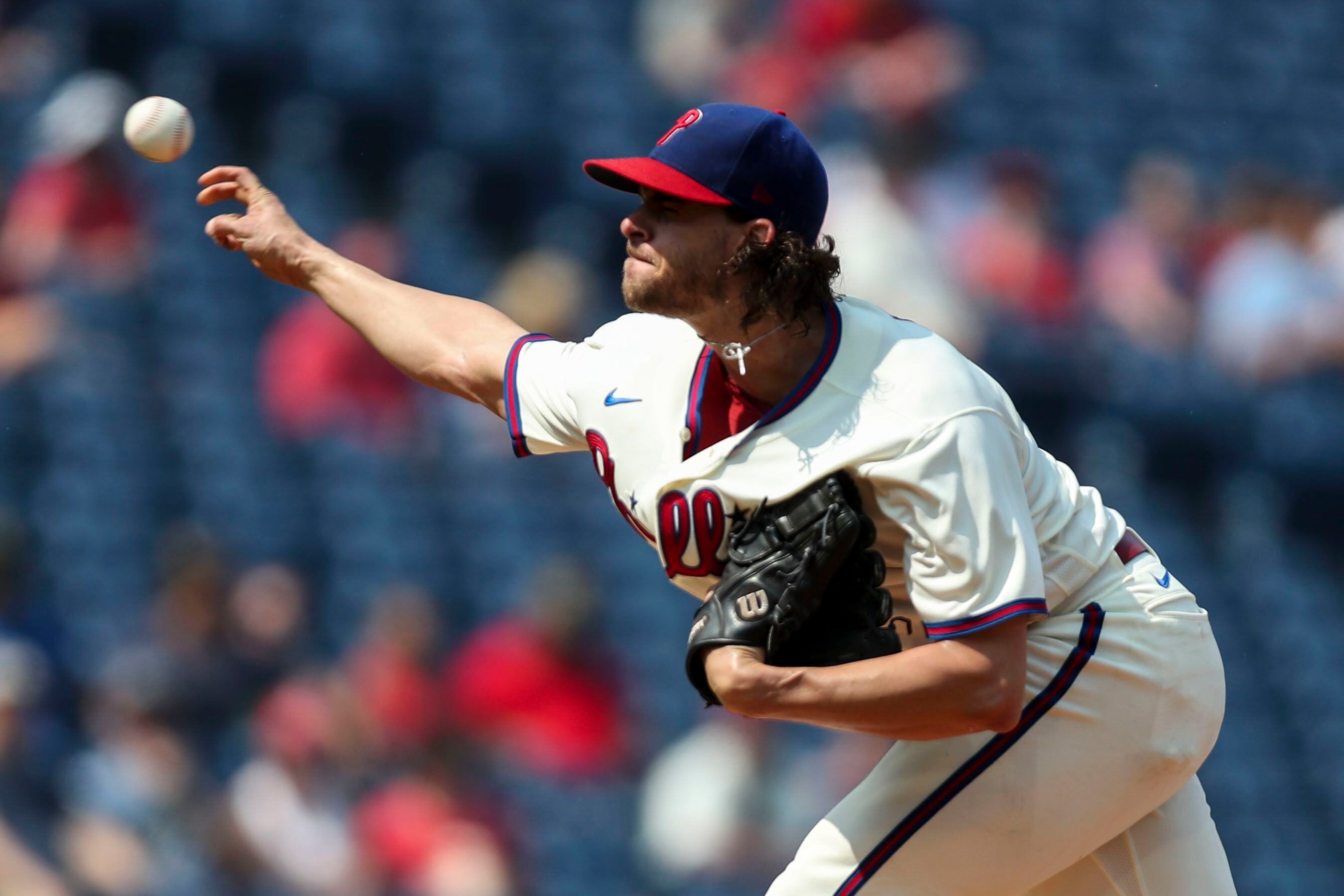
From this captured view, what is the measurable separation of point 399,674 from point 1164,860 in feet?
12.6

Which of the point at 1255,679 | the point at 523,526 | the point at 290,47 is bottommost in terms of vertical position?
the point at 1255,679

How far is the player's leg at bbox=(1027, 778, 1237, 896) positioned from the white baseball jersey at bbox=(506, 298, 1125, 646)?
0.44 m

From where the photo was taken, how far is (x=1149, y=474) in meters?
8.02

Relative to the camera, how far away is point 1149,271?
816 cm

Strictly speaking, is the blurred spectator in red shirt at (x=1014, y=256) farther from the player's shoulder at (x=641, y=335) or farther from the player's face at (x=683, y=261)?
the player's face at (x=683, y=261)

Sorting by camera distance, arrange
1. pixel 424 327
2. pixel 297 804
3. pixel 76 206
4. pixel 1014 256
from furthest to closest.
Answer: pixel 1014 256, pixel 76 206, pixel 297 804, pixel 424 327

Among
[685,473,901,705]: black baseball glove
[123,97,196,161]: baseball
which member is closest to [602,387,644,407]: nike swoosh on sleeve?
[685,473,901,705]: black baseball glove

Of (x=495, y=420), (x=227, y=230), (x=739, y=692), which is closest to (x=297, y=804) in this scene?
(x=495, y=420)

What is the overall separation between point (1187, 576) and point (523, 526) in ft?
10.6

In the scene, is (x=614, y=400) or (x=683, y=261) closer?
(x=683, y=261)

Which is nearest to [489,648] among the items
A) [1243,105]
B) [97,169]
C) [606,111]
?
[97,169]

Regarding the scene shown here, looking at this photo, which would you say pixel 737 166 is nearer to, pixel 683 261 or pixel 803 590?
pixel 683 261

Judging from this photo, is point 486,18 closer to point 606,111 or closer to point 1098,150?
point 606,111

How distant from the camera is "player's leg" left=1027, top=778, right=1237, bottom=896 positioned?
2771 mm
